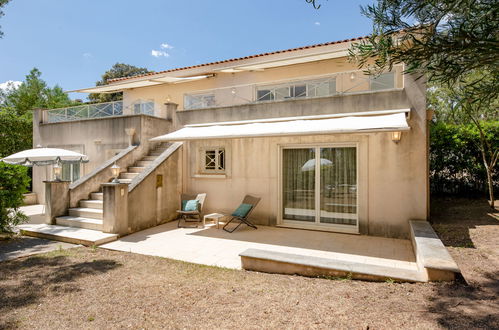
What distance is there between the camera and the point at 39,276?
849cm

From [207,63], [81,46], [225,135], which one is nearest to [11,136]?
[81,46]

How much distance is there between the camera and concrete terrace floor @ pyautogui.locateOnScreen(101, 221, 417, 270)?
1008 centimetres

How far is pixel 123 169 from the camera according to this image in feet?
56.4

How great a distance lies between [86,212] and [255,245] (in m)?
9.53

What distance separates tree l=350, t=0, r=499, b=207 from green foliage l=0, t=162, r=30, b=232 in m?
15.1

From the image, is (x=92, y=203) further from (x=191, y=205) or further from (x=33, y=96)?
(x=33, y=96)

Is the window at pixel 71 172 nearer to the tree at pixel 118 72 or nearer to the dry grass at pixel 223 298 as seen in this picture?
the dry grass at pixel 223 298

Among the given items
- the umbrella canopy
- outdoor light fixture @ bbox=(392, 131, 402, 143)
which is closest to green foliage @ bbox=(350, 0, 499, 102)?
outdoor light fixture @ bbox=(392, 131, 402, 143)

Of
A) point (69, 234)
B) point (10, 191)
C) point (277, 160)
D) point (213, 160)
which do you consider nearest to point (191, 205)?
point (213, 160)

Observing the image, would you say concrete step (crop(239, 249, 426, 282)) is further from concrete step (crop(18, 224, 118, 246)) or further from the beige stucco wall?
concrete step (crop(18, 224, 118, 246))

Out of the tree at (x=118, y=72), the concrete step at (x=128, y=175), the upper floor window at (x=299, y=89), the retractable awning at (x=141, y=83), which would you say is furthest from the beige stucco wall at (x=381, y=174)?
the tree at (x=118, y=72)

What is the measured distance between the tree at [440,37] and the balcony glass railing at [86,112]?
61.2 feet

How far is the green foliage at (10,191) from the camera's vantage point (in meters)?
12.3

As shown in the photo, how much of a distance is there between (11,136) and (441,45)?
36476 millimetres
